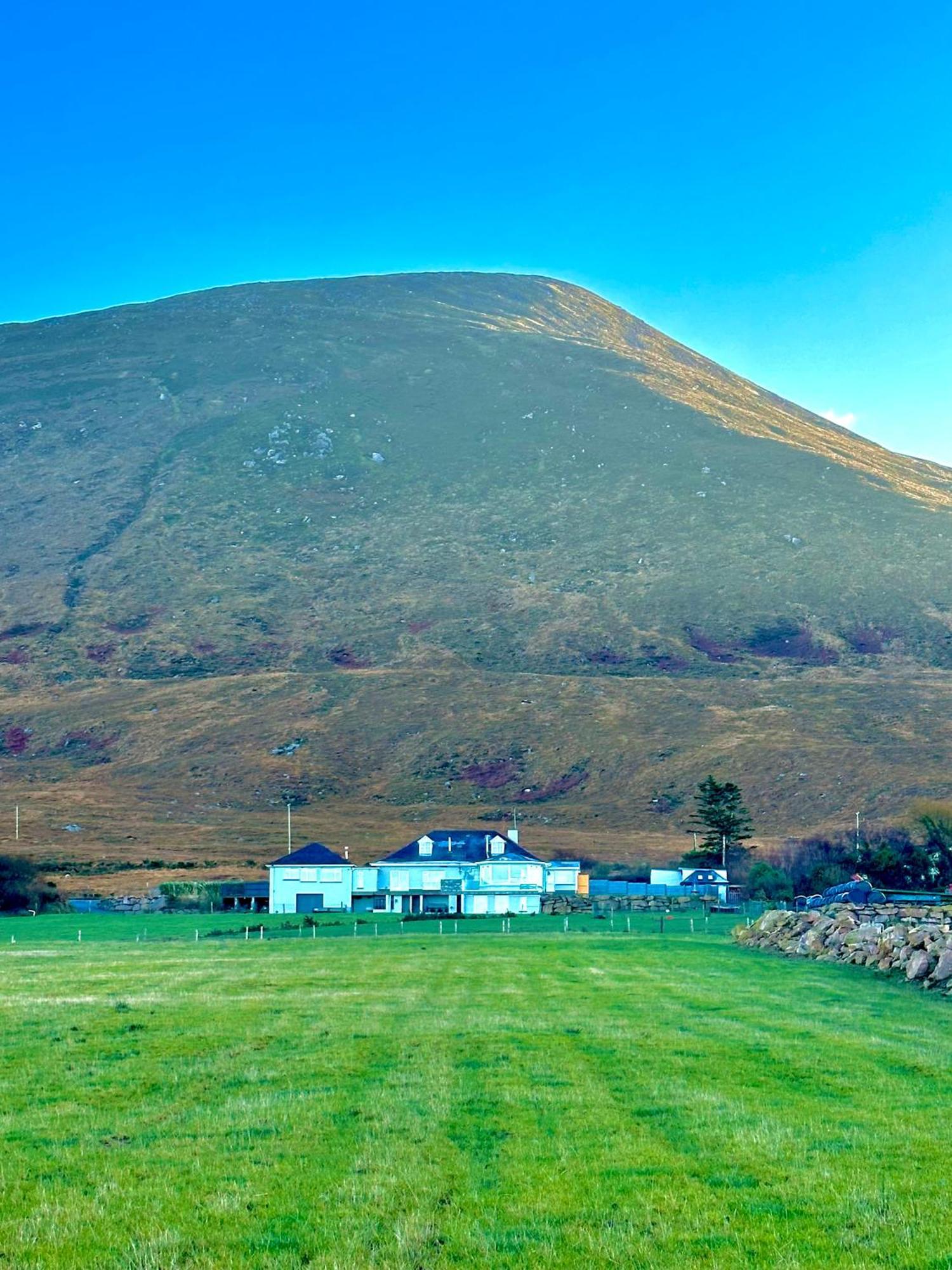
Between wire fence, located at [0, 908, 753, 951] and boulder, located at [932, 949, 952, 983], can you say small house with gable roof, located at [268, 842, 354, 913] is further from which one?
boulder, located at [932, 949, 952, 983]

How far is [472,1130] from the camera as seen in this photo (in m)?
11.4

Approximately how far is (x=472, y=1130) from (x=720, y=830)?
259 ft

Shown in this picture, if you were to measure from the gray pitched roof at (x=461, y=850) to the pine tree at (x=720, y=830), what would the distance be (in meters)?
14.2

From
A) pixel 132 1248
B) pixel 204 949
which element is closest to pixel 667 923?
pixel 204 949

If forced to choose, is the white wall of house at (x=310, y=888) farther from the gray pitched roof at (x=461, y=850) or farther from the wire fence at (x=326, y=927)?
the wire fence at (x=326, y=927)

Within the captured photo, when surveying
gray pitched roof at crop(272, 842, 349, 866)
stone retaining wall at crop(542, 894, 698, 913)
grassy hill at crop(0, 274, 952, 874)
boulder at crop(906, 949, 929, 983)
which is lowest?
stone retaining wall at crop(542, 894, 698, 913)

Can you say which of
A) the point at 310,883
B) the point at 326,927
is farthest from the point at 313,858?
the point at 326,927

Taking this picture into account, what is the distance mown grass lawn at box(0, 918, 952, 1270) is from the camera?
834 cm

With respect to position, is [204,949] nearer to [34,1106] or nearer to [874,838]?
[34,1106]

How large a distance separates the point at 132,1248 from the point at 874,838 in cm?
8121

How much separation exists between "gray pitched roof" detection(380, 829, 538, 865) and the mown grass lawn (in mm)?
55397

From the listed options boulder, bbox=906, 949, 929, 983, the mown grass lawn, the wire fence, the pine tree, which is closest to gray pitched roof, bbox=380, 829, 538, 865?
the wire fence

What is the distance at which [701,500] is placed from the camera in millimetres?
189875

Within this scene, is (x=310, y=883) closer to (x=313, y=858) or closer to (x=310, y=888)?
(x=310, y=888)
